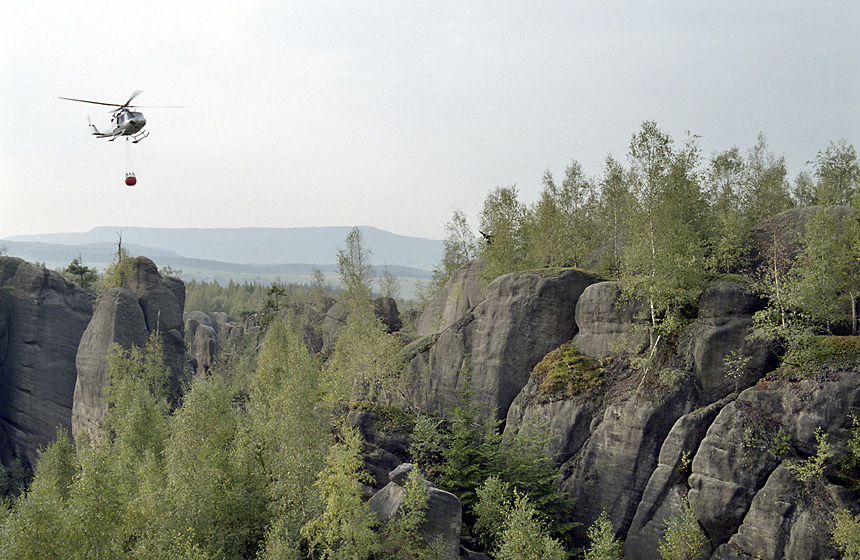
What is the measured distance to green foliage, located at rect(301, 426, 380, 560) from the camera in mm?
31078

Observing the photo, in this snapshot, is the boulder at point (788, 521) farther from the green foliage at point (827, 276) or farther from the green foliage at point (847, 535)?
the green foliage at point (827, 276)

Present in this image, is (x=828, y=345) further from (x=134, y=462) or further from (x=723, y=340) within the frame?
(x=134, y=462)

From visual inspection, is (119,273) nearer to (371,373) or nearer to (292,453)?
(371,373)

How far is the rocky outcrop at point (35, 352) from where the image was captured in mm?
72062

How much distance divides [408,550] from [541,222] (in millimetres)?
36837

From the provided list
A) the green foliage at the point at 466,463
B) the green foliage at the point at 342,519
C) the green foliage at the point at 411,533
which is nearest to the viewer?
the green foliage at the point at 342,519

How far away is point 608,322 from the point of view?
40219 millimetres

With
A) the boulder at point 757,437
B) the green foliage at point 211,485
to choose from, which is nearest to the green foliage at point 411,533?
the green foliage at point 211,485

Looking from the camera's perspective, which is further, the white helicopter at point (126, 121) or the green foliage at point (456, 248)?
the green foliage at point (456, 248)

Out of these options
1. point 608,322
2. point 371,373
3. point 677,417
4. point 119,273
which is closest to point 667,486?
point 677,417

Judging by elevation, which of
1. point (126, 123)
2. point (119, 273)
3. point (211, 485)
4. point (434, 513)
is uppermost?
point (126, 123)

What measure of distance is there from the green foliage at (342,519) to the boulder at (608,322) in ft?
58.3

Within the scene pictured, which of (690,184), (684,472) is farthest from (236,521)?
(690,184)

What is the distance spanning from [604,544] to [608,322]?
15053mm
